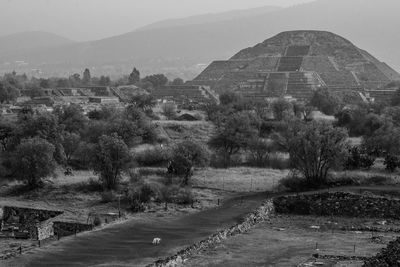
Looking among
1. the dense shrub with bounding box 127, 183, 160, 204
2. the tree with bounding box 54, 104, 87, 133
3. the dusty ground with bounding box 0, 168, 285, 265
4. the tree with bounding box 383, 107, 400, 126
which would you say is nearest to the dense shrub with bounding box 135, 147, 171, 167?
the dusty ground with bounding box 0, 168, 285, 265

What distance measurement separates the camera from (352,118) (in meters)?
83.3

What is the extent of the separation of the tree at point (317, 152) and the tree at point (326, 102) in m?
50.5

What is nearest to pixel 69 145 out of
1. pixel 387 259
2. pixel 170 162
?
pixel 170 162

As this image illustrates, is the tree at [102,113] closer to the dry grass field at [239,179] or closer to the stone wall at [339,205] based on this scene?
the dry grass field at [239,179]

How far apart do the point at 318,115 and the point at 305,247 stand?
69430 millimetres

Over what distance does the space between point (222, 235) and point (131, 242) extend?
4854mm

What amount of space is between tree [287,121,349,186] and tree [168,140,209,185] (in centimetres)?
674

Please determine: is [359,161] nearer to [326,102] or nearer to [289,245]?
[289,245]

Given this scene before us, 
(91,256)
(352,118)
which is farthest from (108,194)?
(352,118)

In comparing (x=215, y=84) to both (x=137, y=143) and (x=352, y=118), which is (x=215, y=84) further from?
(x=137, y=143)

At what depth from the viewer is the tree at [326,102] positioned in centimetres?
10162

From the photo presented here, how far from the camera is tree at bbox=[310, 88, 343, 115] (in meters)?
102

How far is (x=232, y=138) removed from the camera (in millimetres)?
65375

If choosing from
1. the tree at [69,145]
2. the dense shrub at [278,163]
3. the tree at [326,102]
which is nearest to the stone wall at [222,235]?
the dense shrub at [278,163]
